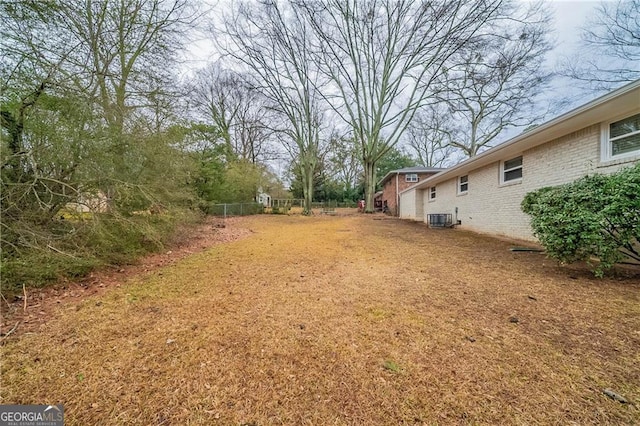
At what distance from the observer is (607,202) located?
3393mm

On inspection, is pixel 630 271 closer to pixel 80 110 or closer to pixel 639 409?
pixel 639 409

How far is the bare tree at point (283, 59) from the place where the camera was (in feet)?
41.8

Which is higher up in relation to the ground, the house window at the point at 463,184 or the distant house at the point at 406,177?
the distant house at the point at 406,177

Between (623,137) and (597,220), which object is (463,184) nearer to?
(623,137)

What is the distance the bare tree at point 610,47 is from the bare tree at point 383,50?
3732 millimetres

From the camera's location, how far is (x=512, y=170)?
733 cm

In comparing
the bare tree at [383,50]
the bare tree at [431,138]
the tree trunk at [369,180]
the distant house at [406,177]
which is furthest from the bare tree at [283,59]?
the bare tree at [431,138]

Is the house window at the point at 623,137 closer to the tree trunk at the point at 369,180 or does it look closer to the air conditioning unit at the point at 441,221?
the air conditioning unit at the point at 441,221

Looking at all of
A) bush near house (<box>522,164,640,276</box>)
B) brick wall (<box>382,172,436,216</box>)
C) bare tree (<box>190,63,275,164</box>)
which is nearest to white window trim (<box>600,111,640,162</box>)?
bush near house (<box>522,164,640,276</box>)

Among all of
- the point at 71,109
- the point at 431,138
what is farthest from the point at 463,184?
the point at 431,138

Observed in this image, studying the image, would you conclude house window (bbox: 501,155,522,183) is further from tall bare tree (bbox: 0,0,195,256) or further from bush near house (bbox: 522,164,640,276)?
tall bare tree (bbox: 0,0,195,256)

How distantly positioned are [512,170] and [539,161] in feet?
3.57

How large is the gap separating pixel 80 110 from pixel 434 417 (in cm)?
549

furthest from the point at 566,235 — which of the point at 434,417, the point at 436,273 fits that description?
the point at 434,417
